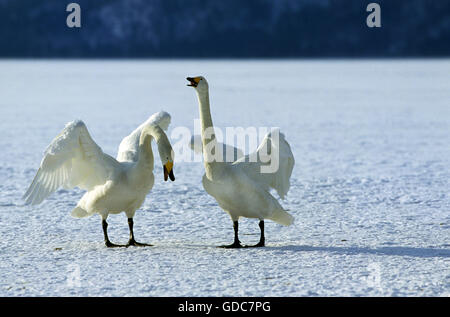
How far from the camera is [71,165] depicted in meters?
5.31

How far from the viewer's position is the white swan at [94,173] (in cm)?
507

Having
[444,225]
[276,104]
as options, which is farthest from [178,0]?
[444,225]

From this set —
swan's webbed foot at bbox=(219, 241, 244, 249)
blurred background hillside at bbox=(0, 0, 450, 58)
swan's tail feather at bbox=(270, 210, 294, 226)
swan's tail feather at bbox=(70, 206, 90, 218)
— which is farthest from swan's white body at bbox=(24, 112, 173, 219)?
blurred background hillside at bbox=(0, 0, 450, 58)

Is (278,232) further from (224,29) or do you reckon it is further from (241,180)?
(224,29)

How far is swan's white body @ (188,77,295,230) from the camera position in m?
5.14

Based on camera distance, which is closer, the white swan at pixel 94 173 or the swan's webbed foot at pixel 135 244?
the white swan at pixel 94 173

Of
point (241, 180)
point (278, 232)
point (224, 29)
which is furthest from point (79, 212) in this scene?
point (224, 29)

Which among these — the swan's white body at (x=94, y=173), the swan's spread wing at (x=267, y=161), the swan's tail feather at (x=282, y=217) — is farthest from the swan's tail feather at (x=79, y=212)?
the swan's tail feather at (x=282, y=217)

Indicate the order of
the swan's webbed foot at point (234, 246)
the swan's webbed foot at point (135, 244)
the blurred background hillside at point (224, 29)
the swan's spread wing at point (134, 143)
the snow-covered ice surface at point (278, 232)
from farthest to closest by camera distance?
the blurred background hillside at point (224, 29)
the swan's spread wing at point (134, 143)
the swan's webbed foot at point (135, 244)
the swan's webbed foot at point (234, 246)
the snow-covered ice surface at point (278, 232)

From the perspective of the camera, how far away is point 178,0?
102 meters

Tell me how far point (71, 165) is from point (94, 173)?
182 mm

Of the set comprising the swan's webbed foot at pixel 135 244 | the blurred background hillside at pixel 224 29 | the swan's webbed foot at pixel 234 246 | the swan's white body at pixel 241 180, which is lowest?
the swan's webbed foot at pixel 135 244

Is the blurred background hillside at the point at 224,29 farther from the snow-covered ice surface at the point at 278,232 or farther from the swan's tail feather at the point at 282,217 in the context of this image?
the swan's tail feather at the point at 282,217

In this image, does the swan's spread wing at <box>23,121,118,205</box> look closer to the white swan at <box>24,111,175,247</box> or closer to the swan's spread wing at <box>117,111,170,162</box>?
the white swan at <box>24,111,175,247</box>
